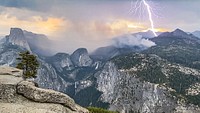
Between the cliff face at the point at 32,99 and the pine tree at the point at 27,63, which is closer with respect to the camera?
the cliff face at the point at 32,99

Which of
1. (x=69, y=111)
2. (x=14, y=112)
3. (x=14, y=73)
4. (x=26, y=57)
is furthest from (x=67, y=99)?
(x=26, y=57)

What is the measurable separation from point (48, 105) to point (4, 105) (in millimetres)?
4917

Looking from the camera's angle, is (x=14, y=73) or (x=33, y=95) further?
(x=14, y=73)

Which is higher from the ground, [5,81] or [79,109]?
[5,81]

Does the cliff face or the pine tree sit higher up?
the pine tree

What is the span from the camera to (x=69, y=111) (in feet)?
151

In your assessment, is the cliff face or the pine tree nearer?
the cliff face

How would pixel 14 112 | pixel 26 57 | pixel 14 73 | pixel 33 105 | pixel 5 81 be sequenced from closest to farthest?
pixel 14 112 → pixel 33 105 → pixel 5 81 → pixel 14 73 → pixel 26 57

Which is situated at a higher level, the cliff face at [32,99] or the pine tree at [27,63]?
the pine tree at [27,63]

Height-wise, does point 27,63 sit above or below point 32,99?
above

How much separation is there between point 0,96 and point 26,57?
235ft

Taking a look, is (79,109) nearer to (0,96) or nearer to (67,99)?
(67,99)

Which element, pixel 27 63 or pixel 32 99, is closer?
pixel 32 99

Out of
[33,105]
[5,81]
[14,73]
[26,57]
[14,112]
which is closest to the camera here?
[14,112]
